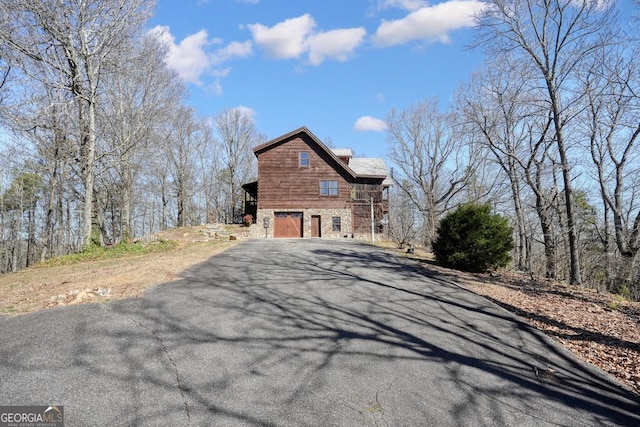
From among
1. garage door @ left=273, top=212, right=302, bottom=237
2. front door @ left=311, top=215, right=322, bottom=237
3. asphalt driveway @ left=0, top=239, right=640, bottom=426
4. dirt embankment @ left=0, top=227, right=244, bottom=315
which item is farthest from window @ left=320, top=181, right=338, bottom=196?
asphalt driveway @ left=0, top=239, right=640, bottom=426

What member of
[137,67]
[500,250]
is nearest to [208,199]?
[137,67]

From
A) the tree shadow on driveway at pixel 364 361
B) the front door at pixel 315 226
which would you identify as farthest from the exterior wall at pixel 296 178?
the tree shadow on driveway at pixel 364 361

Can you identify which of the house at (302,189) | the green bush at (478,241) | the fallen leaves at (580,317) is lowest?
the fallen leaves at (580,317)

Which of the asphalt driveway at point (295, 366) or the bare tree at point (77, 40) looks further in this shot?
the bare tree at point (77, 40)

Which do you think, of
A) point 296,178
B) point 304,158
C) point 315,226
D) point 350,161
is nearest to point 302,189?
→ point 296,178

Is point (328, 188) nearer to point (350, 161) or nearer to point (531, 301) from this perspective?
point (350, 161)

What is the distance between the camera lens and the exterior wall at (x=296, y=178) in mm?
25578

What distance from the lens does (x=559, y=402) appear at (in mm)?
4008

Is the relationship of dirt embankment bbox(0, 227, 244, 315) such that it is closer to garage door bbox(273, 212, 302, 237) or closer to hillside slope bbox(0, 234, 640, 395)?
hillside slope bbox(0, 234, 640, 395)

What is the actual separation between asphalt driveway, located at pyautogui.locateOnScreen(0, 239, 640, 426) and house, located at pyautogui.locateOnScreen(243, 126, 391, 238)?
720 inches

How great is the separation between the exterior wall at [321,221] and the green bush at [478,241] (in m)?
14.0

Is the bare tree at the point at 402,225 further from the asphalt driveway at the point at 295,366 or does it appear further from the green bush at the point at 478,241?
the asphalt driveway at the point at 295,366

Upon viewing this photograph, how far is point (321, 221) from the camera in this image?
2580 cm

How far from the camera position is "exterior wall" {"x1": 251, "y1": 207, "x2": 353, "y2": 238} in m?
25.2
